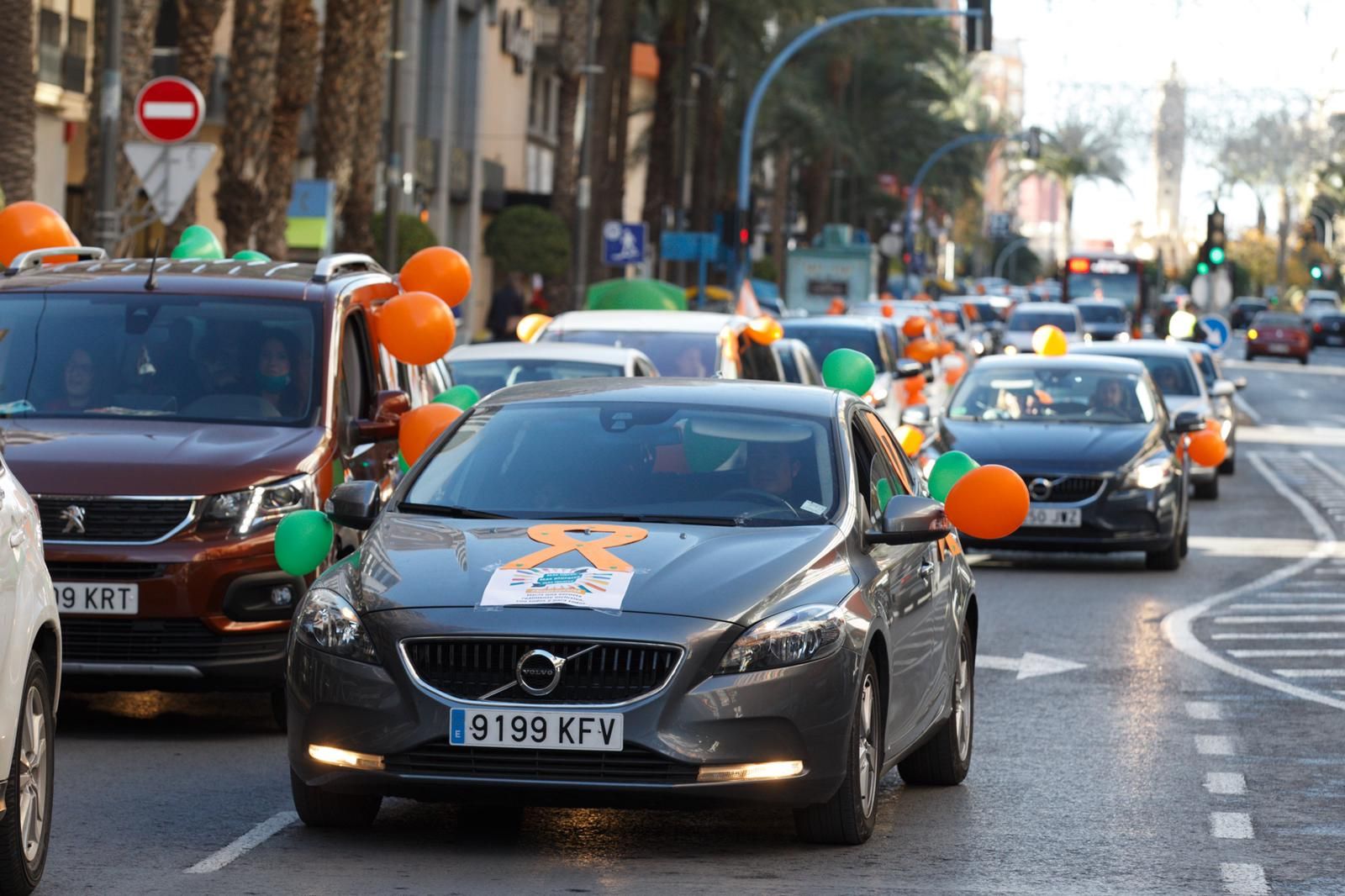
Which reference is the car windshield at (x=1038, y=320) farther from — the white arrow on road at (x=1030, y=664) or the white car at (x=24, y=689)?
the white car at (x=24, y=689)

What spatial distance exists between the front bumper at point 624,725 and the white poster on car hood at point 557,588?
0.05 m

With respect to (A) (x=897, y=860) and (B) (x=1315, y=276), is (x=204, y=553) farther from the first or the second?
(B) (x=1315, y=276)

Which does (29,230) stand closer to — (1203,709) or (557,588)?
(1203,709)

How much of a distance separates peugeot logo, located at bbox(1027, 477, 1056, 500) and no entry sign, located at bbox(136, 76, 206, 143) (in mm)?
6807

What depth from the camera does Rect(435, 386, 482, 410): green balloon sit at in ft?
40.2

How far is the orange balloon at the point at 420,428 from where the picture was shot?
36.7ft

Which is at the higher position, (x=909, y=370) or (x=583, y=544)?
(x=583, y=544)

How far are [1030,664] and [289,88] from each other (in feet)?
53.5

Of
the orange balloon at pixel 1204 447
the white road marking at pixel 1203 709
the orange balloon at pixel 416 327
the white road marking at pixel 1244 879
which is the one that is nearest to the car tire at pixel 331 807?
the white road marking at pixel 1244 879

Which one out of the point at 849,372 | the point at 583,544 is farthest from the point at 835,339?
the point at 583,544

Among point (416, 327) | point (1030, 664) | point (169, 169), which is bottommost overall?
point (1030, 664)

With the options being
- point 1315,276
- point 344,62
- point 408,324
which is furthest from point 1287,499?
point 1315,276

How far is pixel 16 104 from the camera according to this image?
22.4 meters

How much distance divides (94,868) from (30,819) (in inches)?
25.0
